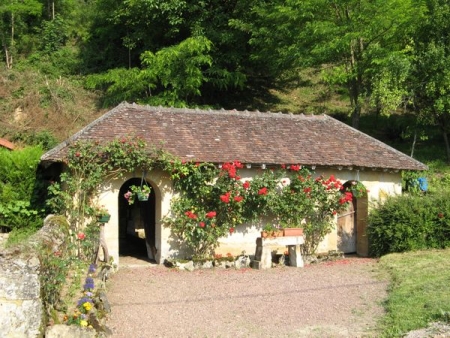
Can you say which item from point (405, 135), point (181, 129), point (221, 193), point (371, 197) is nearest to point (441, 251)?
point (371, 197)

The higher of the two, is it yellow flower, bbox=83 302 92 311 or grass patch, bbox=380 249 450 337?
yellow flower, bbox=83 302 92 311

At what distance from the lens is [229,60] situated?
2316 cm

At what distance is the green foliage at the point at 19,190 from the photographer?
14.1m

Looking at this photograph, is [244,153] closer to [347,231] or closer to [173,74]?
[347,231]

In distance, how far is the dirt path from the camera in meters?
7.27

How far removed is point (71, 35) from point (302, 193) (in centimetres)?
2589

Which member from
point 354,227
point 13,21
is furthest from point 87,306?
point 13,21

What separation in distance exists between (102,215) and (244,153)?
3945 mm

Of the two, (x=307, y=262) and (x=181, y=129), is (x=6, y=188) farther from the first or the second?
(x=307, y=262)

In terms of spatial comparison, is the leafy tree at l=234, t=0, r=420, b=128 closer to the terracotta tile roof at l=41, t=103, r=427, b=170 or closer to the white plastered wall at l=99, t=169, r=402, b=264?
the terracotta tile roof at l=41, t=103, r=427, b=170

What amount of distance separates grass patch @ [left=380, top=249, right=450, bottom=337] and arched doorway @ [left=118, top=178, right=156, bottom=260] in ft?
19.9

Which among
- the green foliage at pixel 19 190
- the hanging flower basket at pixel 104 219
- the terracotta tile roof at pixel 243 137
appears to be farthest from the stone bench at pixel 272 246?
the green foliage at pixel 19 190

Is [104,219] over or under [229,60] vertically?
under

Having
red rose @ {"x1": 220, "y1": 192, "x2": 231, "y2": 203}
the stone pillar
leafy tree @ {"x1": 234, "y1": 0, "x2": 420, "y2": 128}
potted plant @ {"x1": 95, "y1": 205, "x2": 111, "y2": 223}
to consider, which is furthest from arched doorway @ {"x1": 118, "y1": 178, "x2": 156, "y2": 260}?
leafy tree @ {"x1": 234, "y1": 0, "x2": 420, "y2": 128}
